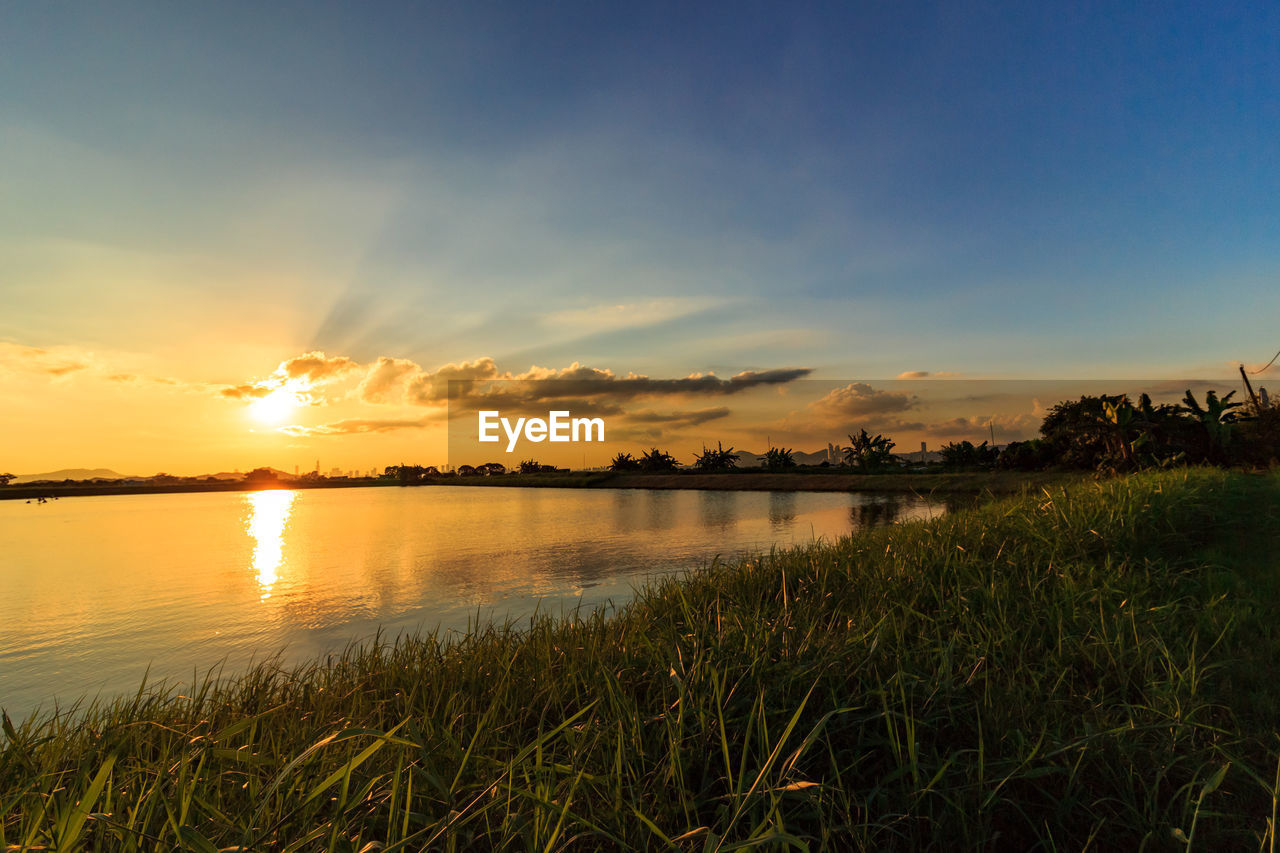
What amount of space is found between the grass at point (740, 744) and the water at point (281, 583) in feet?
11.9

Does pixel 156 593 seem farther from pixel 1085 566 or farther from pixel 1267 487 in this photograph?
pixel 1267 487

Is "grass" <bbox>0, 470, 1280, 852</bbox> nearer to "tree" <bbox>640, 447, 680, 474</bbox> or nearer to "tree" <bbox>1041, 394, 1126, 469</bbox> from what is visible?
"tree" <bbox>1041, 394, 1126, 469</bbox>

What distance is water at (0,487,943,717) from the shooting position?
723 cm

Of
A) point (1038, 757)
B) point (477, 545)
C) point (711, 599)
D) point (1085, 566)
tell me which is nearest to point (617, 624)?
point (711, 599)

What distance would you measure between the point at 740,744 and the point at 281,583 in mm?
12139

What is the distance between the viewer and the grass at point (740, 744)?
1.96 m

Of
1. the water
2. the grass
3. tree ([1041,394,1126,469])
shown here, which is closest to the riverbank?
tree ([1041,394,1126,469])

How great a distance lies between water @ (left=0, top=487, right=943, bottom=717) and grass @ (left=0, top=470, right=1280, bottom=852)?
3625mm

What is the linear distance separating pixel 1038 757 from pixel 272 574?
14377 mm

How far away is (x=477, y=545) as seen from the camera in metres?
16.8

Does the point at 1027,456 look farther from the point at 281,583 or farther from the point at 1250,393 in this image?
the point at 281,583

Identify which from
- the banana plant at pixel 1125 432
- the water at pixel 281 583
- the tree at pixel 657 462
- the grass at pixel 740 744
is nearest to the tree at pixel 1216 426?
the banana plant at pixel 1125 432

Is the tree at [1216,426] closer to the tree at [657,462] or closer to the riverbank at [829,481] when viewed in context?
the riverbank at [829,481]

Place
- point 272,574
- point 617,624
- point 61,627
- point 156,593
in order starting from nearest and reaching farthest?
point 617,624
point 61,627
point 156,593
point 272,574
